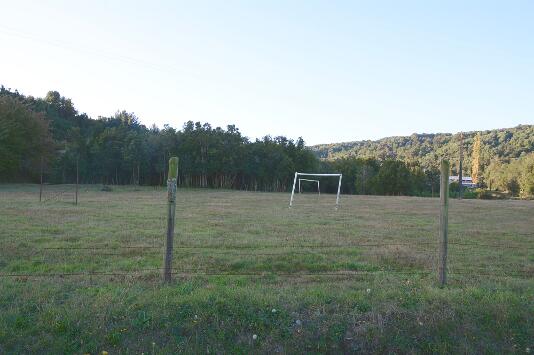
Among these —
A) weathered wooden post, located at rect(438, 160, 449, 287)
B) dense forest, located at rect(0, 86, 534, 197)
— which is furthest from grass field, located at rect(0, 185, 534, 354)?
dense forest, located at rect(0, 86, 534, 197)

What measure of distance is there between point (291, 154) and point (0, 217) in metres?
62.7

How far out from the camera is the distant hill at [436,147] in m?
107

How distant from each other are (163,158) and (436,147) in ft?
291

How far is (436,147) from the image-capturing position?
126562 millimetres

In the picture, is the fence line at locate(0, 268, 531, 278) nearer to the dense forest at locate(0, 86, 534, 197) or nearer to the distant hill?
the dense forest at locate(0, 86, 534, 197)

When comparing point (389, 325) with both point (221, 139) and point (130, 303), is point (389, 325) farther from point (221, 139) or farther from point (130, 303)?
point (221, 139)

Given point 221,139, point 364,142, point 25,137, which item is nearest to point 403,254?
point 25,137

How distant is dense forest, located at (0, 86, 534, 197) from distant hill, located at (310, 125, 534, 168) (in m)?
16.5

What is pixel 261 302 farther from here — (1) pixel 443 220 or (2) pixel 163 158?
(2) pixel 163 158

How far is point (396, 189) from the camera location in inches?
2820

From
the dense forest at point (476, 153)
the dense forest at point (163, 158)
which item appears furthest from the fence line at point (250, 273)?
the dense forest at point (476, 153)

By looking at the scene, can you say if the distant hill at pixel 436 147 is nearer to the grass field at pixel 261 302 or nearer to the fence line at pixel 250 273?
the fence line at pixel 250 273

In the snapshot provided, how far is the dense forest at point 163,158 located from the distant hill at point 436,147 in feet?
54.0

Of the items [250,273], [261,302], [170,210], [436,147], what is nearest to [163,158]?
[250,273]
